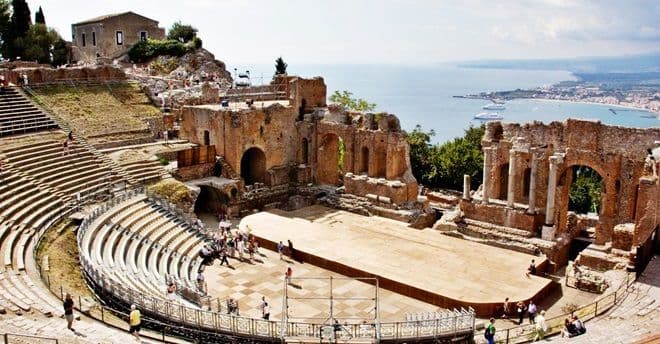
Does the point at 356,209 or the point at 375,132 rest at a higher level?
the point at 375,132

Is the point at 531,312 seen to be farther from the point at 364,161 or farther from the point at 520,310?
the point at 364,161

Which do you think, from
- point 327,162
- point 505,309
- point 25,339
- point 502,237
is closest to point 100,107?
point 327,162

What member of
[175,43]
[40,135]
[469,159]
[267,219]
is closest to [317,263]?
[267,219]

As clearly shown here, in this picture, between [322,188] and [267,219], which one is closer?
[267,219]

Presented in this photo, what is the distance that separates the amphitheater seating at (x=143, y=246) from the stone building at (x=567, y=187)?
15.3 meters

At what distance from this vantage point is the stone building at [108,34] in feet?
191

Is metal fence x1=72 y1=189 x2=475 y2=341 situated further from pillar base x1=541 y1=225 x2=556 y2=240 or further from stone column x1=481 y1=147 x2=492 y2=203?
stone column x1=481 y1=147 x2=492 y2=203

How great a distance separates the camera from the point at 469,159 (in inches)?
1938

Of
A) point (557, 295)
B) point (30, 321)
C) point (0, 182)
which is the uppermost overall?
point (0, 182)

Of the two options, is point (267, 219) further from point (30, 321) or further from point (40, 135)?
point (30, 321)

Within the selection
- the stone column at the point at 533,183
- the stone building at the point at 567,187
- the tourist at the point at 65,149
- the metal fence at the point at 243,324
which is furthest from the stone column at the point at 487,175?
the tourist at the point at 65,149

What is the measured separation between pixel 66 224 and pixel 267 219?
11.5 m

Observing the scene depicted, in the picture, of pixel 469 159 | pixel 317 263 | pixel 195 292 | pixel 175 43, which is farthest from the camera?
pixel 175 43

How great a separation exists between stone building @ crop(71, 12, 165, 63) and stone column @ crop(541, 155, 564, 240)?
4559 centimetres
